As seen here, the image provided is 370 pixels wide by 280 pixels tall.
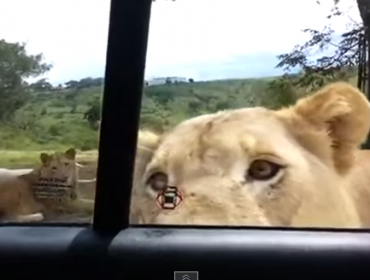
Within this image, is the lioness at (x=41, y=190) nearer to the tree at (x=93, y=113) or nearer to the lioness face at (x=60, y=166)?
the lioness face at (x=60, y=166)

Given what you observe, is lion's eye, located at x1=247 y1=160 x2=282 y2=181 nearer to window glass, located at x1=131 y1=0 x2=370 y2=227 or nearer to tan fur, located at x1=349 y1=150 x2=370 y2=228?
window glass, located at x1=131 y1=0 x2=370 y2=227

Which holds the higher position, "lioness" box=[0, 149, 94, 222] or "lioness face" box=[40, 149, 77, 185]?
"lioness face" box=[40, 149, 77, 185]

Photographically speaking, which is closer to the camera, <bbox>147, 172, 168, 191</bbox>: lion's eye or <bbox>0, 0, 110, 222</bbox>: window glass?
<bbox>0, 0, 110, 222</bbox>: window glass

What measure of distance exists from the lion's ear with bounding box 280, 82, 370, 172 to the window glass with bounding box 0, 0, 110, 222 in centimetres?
64

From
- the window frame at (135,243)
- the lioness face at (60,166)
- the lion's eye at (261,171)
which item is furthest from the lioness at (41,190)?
the lion's eye at (261,171)

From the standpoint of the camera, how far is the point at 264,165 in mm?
2600

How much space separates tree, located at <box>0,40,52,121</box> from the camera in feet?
8.46

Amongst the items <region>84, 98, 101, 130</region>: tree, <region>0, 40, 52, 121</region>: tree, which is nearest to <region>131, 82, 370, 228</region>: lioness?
<region>84, 98, 101, 130</region>: tree

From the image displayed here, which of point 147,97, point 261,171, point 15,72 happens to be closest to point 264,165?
point 261,171

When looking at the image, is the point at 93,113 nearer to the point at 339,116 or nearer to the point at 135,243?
the point at 135,243

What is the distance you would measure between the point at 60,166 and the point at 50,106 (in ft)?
0.62

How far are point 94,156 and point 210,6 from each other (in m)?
0.57

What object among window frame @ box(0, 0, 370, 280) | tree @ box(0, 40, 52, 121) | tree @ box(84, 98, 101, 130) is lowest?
window frame @ box(0, 0, 370, 280)

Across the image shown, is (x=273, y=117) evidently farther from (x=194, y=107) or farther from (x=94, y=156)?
(x=94, y=156)
